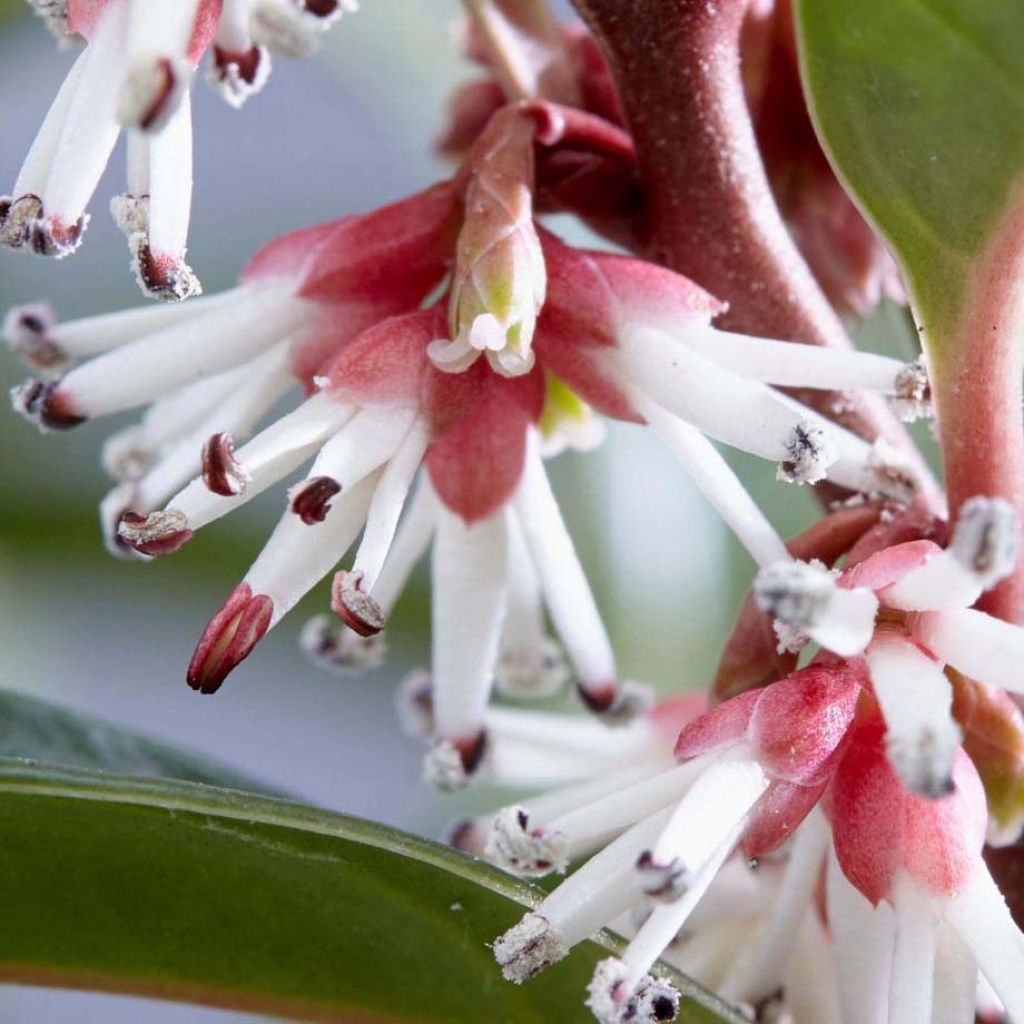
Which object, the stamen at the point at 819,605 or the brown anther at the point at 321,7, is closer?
the stamen at the point at 819,605

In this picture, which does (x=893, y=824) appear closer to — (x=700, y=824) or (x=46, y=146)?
(x=700, y=824)

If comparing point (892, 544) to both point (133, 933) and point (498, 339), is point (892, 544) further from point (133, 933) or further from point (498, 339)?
point (133, 933)

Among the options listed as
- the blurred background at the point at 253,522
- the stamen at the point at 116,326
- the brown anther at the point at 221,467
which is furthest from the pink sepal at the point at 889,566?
the blurred background at the point at 253,522

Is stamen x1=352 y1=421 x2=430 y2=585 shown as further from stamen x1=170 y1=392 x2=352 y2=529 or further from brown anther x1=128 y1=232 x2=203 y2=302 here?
brown anther x1=128 y1=232 x2=203 y2=302

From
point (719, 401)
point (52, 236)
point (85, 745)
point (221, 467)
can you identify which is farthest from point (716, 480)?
point (85, 745)

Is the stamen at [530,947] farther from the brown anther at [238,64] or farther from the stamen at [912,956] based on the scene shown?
the brown anther at [238,64]

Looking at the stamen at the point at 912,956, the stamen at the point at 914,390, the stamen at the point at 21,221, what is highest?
the stamen at the point at 21,221
